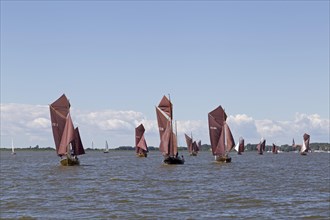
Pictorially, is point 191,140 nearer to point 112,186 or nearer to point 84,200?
point 112,186

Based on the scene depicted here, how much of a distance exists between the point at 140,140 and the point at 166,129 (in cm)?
6780

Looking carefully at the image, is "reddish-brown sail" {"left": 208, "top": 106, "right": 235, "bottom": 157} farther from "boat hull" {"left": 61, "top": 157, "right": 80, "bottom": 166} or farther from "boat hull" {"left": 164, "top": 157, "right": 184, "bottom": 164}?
"boat hull" {"left": 61, "top": 157, "right": 80, "bottom": 166}

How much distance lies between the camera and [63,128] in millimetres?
88250

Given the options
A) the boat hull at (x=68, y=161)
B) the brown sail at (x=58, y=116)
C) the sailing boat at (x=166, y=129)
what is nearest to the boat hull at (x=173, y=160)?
the sailing boat at (x=166, y=129)

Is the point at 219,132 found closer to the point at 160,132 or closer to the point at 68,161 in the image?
the point at 160,132

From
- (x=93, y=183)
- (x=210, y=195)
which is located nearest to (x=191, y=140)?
(x=93, y=183)

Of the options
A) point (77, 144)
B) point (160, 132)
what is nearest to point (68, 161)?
point (77, 144)

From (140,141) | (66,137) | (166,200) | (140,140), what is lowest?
(166,200)

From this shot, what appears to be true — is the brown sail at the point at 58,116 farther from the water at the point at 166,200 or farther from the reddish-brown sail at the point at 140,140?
the reddish-brown sail at the point at 140,140

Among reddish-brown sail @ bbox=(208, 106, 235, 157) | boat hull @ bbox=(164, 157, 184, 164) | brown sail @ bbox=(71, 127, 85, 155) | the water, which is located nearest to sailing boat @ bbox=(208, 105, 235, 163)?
reddish-brown sail @ bbox=(208, 106, 235, 157)

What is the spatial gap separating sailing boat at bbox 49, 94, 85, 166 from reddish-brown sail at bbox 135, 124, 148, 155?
209 ft

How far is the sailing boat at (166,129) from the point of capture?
9100cm

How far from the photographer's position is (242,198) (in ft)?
138

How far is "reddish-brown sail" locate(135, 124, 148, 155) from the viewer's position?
507 ft
